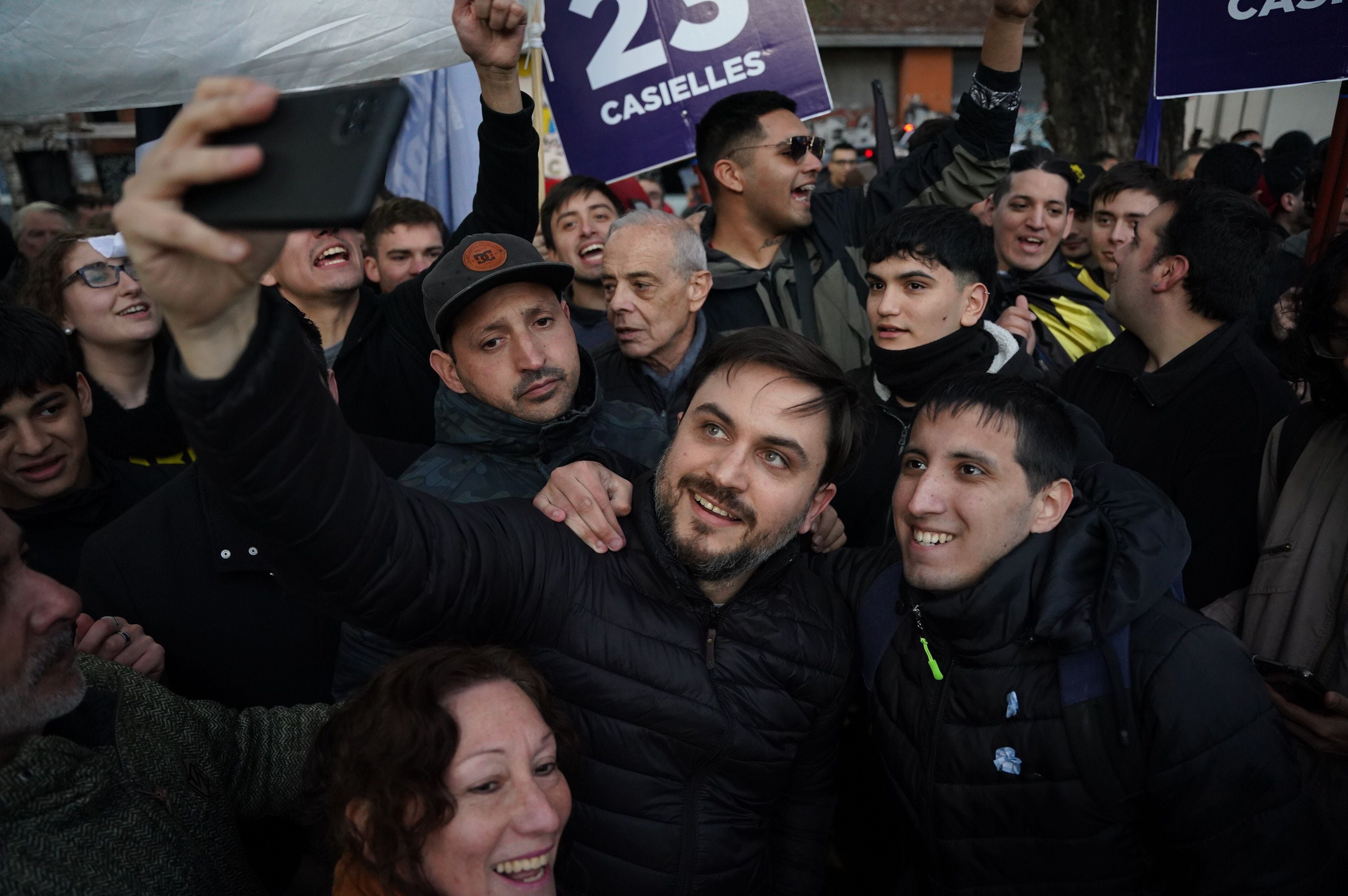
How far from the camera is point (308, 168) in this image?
3.26 feet

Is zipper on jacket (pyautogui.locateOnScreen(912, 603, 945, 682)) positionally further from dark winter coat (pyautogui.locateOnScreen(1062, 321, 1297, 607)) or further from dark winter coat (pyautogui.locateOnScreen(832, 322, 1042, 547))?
dark winter coat (pyautogui.locateOnScreen(1062, 321, 1297, 607))

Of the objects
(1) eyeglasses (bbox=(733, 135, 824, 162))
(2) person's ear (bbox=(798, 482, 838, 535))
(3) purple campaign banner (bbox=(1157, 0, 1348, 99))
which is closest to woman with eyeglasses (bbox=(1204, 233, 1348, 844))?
(2) person's ear (bbox=(798, 482, 838, 535))

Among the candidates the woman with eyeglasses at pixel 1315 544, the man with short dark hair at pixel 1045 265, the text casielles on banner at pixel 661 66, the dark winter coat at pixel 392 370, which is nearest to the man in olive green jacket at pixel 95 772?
the dark winter coat at pixel 392 370

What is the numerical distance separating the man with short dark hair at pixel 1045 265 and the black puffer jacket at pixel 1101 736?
2354 millimetres

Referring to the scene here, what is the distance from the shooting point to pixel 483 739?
1777 mm

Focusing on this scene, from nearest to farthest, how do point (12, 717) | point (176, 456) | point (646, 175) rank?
point (12, 717) → point (176, 456) → point (646, 175)

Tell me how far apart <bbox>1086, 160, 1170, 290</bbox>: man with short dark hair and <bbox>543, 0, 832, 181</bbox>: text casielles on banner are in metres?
1.50

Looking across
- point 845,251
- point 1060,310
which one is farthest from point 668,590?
point 1060,310

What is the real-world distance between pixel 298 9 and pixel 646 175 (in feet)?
47.2

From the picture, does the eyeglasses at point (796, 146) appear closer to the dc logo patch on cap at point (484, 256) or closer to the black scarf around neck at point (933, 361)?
the black scarf around neck at point (933, 361)

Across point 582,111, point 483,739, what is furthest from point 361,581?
point 582,111

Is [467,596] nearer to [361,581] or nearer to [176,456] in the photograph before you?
[361,581]

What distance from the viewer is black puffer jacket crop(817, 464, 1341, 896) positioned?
1.82m

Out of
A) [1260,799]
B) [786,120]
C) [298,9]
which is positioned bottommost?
[1260,799]
